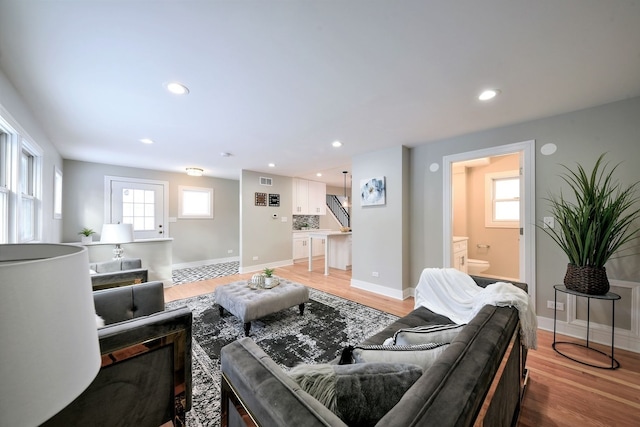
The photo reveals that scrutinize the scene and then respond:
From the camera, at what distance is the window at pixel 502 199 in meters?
4.34

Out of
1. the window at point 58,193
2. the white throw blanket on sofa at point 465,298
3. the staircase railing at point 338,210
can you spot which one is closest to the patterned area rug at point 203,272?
the window at point 58,193

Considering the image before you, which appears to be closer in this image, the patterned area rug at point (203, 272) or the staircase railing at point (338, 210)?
the patterned area rug at point (203, 272)

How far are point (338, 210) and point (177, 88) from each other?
7139 millimetres

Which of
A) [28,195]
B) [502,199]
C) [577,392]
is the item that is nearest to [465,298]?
[577,392]

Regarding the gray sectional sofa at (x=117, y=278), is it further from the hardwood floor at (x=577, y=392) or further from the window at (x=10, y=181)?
the hardwood floor at (x=577, y=392)

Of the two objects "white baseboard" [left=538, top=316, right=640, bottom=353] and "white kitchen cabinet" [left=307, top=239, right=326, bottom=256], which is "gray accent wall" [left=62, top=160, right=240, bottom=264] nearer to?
"white kitchen cabinet" [left=307, top=239, right=326, bottom=256]

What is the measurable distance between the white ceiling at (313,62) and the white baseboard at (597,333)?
2.23 metres

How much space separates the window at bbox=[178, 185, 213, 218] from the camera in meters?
5.80

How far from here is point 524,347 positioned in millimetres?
1521

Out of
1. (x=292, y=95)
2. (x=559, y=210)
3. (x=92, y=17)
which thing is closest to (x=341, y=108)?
(x=292, y=95)

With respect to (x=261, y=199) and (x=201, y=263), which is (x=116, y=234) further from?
(x=201, y=263)

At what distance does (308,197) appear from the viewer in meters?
6.92

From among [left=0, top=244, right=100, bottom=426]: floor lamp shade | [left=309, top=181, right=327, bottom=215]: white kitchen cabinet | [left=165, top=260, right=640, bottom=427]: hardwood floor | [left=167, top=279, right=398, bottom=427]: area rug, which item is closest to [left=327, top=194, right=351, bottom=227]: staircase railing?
[left=309, top=181, right=327, bottom=215]: white kitchen cabinet

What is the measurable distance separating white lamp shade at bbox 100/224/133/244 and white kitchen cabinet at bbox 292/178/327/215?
380 centimetres
